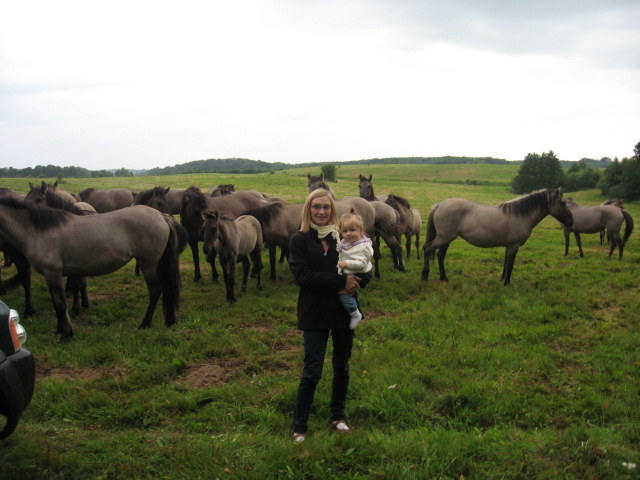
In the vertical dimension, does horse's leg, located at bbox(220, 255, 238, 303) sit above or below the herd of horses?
below

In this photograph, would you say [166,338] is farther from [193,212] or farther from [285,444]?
[193,212]

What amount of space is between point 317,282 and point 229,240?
4.92 metres

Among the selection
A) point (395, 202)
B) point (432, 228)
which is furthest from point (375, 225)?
point (395, 202)

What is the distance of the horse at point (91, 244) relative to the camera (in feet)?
18.5

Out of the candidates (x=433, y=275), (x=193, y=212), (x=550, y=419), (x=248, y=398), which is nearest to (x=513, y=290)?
(x=433, y=275)

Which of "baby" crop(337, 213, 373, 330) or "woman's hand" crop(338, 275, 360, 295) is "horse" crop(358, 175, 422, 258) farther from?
"woman's hand" crop(338, 275, 360, 295)

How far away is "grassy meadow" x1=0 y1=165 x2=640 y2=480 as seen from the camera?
3076 millimetres

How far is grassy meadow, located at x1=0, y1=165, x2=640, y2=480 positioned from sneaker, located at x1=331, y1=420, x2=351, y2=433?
0.11 metres

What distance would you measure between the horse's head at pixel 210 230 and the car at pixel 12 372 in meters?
4.32

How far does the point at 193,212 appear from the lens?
30.7 ft

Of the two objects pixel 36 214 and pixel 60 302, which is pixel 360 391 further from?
pixel 36 214

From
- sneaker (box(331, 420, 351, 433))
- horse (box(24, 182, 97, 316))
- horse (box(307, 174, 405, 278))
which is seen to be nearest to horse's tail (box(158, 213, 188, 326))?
horse (box(24, 182, 97, 316))

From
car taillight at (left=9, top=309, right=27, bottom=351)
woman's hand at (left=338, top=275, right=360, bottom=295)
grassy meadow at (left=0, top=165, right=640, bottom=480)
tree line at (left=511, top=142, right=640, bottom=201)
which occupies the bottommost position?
grassy meadow at (left=0, top=165, right=640, bottom=480)

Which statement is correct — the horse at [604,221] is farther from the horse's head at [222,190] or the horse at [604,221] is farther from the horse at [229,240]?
the horse's head at [222,190]
